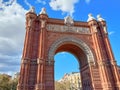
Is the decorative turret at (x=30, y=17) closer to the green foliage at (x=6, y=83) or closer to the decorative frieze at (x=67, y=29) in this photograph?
the decorative frieze at (x=67, y=29)

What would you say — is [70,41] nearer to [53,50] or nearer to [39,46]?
[53,50]

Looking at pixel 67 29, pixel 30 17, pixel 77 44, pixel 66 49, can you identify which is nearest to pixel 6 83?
pixel 66 49

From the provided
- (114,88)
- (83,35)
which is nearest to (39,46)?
(83,35)

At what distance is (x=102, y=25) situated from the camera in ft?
64.6

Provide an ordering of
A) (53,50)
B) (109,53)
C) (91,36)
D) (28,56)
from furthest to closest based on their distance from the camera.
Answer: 1. (91,36)
2. (109,53)
3. (53,50)
4. (28,56)

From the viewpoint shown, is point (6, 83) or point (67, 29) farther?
point (6, 83)

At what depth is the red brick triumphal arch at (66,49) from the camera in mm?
14773

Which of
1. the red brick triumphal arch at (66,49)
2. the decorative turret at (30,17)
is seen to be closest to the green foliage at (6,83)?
the red brick triumphal arch at (66,49)

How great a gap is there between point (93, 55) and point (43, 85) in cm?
767

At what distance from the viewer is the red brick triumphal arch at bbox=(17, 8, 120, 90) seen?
1477cm

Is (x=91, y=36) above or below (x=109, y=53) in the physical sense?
above

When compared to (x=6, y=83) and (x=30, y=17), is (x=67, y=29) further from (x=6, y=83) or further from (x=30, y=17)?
(x=6, y=83)

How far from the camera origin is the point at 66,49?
20.2 metres

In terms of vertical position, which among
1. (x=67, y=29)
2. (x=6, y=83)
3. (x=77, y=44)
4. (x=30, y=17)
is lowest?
(x=6, y=83)
